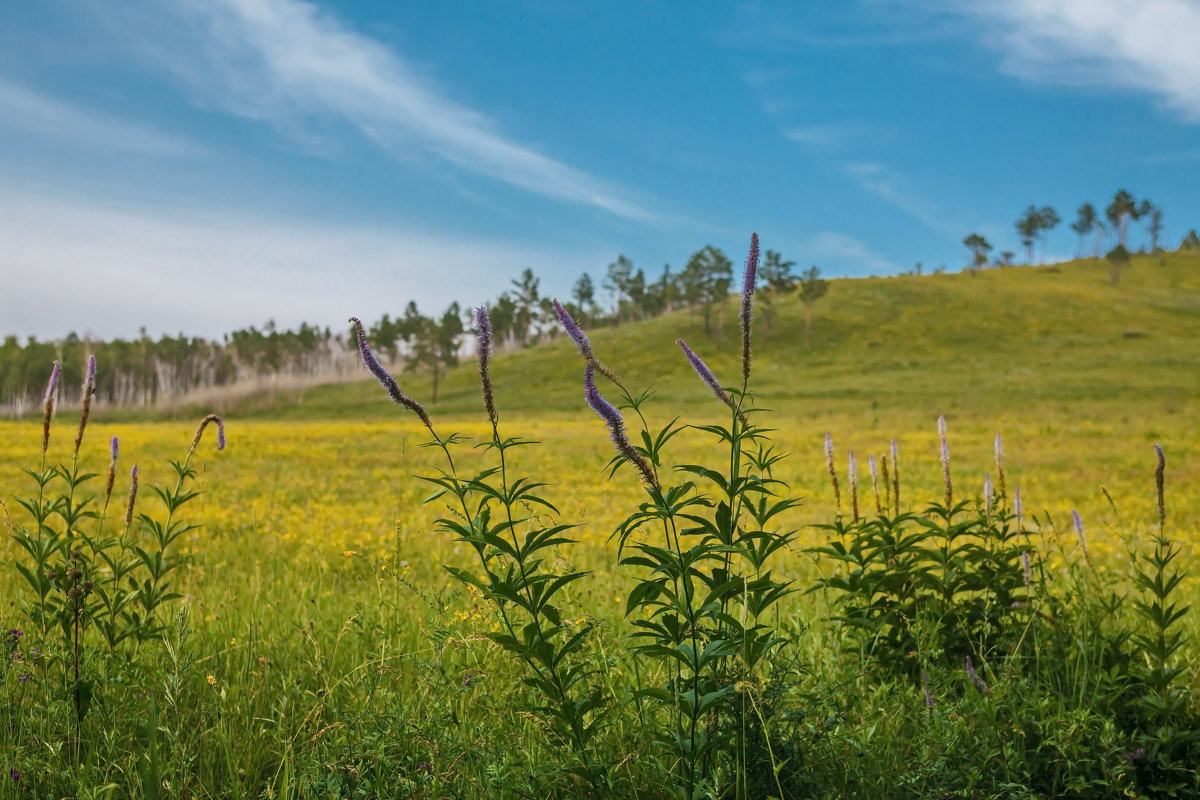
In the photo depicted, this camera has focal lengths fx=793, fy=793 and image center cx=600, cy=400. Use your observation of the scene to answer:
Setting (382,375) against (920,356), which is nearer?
(382,375)

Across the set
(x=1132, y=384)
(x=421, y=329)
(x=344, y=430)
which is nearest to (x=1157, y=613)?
(x=344, y=430)

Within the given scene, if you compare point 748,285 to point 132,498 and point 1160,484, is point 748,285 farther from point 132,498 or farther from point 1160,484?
point 132,498

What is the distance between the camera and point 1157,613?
3.71 meters

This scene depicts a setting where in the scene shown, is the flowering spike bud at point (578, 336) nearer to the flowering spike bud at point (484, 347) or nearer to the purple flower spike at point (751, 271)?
the flowering spike bud at point (484, 347)

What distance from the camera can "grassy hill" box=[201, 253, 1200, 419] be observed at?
153 feet

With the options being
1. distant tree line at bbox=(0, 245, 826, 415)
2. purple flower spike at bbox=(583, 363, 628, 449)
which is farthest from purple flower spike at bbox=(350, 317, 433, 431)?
distant tree line at bbox=(0, 245, 826, 415)

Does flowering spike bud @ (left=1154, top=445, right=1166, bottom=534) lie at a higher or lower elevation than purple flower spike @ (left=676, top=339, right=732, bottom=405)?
lower

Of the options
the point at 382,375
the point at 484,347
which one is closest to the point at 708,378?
the point at 484,347

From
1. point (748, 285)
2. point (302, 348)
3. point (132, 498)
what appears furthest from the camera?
point (302, 348)

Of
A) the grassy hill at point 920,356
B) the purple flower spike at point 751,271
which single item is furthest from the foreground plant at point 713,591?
the grassy hill at point 920,356

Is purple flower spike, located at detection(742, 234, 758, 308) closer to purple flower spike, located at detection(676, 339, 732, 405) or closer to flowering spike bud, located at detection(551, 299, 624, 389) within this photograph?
purple flower spike, located at detection(676, 339, 732, 405)

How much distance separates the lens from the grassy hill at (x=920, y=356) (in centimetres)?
4669

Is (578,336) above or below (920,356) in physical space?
below

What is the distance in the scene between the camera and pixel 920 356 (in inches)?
2704
